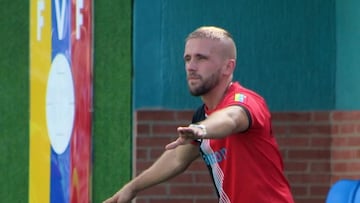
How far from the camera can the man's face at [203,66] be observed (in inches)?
241

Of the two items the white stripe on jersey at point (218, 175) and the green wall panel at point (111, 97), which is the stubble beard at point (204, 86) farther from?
Answer: the green wall panel at point (111, 97)

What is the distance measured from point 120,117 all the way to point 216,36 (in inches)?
96.8

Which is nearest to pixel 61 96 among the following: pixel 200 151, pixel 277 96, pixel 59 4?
pixel 59 4

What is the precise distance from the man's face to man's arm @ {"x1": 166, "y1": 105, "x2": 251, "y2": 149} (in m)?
0.30

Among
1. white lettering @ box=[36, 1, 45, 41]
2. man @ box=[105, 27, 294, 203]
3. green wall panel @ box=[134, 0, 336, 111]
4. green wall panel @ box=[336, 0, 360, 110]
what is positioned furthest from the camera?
white lettering @ box=[36, 1, 45, 41]

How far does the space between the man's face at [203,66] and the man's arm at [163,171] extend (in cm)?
63

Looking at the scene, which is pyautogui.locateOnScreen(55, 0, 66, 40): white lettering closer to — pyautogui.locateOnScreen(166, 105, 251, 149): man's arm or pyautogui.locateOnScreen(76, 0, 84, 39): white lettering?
pyautogui.locateOnScreen(76, 0, 84, 39): white lettering

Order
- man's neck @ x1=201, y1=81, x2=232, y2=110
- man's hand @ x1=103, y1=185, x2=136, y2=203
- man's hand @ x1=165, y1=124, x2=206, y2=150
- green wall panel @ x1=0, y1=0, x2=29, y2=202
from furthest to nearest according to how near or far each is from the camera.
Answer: green wall panel @ x1=0, y1=0, x2=29, y2=202 < man's hand @ x1=103, y1=185, x2=136, y2=203 < man's neck @ x1=201, y1=81, x2=232, y2=110 < man's hand @ x1=165, y1=124, x2=206, y2=150

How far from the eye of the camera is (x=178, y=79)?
8.34m

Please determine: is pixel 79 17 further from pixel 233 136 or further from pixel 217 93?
pixel 233 136

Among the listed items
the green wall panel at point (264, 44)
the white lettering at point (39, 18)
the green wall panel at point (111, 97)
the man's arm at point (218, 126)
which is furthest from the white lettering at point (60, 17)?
the man's arm at point (218, 126)

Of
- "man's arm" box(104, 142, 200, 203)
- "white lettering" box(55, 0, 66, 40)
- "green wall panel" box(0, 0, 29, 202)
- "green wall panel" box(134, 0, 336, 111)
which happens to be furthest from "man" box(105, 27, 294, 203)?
"green wall panel" box(0, 0, 29, 202)

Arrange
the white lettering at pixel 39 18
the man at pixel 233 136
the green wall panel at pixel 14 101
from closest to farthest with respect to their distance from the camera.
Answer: the man at pixel 233 136 < the white lettering at pixel 39 18 < the green wall panel at pixel 14 101

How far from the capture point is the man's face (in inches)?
241
